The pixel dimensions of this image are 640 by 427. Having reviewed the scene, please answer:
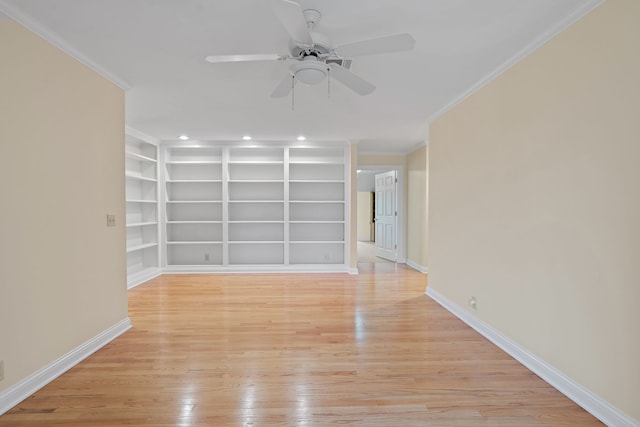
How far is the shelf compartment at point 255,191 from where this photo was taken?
5.82m

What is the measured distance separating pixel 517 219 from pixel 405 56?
5.04 ft

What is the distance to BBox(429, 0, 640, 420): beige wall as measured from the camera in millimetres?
1611

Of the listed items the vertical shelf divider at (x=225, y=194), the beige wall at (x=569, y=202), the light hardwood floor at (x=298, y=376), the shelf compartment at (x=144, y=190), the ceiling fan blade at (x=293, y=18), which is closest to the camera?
the ceiling fan blade at (x=293, y=18)

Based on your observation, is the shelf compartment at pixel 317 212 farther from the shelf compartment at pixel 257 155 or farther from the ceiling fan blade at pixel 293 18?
the ceiling fan blade at pixel 293 18

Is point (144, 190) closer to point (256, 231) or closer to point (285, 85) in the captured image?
point (256, 231)

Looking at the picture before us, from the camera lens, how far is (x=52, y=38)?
2.14 m

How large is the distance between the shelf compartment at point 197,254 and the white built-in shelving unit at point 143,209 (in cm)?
36

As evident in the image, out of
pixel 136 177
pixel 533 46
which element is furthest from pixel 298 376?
pixel 136 177

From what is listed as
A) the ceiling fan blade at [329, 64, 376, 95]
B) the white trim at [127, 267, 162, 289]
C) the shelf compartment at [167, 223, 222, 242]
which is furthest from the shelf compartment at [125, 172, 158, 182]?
the ceiling fan blade at [329, 64, 376, 95]

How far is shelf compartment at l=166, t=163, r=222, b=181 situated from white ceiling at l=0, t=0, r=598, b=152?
1.93 meters

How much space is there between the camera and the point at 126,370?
2.27 m

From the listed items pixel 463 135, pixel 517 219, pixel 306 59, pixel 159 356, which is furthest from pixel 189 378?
pixel 463 135

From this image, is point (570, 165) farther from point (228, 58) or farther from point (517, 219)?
point (228, 58)

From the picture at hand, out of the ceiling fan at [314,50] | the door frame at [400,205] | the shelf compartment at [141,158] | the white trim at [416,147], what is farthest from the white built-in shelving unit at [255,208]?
the ceiling fan at [314,50]
